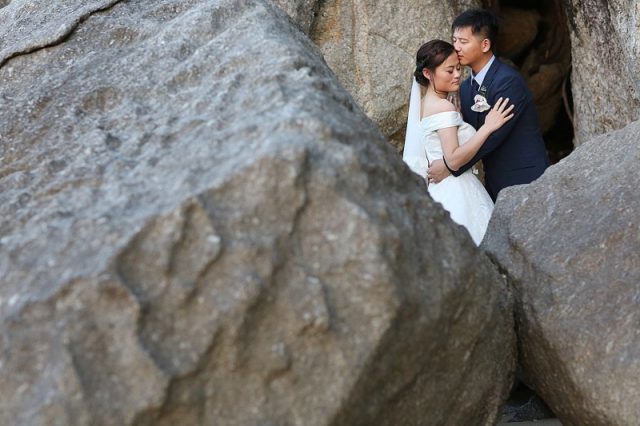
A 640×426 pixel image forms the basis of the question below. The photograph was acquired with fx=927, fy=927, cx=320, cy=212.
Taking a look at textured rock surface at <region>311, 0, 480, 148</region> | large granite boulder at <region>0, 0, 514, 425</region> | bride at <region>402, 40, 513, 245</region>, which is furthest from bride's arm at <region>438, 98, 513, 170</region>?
textured rock surface at <region>311, 0, 480, 148</region>

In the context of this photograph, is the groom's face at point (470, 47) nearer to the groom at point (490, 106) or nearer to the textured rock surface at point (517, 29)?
the groom at point (490, 106)

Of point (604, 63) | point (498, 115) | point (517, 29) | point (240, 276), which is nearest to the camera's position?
point (240, 276)

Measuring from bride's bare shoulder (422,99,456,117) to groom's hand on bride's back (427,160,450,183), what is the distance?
190mm

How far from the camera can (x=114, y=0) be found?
265 cm

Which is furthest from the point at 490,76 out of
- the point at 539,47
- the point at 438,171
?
the point at 539,47

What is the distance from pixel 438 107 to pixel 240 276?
2.03m

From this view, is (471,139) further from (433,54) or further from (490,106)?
(433,54)

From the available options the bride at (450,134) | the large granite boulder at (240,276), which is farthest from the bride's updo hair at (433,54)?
the large granite boulder at (240,276)

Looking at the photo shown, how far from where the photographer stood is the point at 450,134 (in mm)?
3486

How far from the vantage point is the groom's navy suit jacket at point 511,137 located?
3.47 metres

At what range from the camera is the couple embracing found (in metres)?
3.45

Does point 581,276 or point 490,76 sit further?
point 490,76

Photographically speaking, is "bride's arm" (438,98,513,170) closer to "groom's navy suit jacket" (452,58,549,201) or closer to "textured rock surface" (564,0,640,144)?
"groom's navy suit jacket" (452,58,549,201)

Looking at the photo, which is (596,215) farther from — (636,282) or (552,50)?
(552,50)
